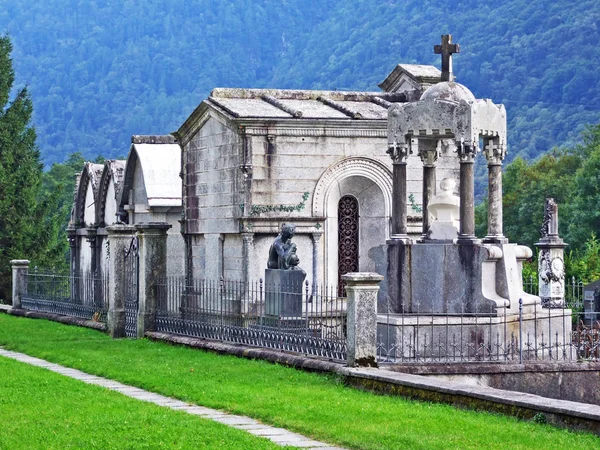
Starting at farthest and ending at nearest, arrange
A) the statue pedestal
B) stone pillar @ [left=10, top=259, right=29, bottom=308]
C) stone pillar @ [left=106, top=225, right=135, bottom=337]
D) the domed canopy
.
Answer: stone pillar @ [left=10, top=259, right=29, bottom=308]
stone pillar @ [left=106, top=225, right=135, bottom=337]
the statue pedestal
the domed canopy

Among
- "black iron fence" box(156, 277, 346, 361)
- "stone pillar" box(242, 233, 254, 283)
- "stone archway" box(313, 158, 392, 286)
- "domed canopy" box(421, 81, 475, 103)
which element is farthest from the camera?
"stone archway" box(313, 158, 392, 286)

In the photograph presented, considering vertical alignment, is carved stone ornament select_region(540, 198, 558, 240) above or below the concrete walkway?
above

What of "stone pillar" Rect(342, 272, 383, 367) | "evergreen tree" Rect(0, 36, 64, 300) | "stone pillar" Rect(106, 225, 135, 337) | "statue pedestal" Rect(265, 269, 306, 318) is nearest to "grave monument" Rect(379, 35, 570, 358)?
"stone pillar" Rect(342, 272, 383, 367)

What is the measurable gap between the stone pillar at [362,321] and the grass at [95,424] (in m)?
2.85

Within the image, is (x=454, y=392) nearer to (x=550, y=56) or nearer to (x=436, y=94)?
(x=436, y=94)

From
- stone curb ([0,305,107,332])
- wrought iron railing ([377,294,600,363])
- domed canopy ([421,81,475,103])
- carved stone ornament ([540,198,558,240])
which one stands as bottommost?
stone curb ([0,305,107,332])

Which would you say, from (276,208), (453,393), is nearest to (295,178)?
(276,208)

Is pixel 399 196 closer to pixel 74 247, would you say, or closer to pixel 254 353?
pixel 254 353

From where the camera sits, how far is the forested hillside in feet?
320

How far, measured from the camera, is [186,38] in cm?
15588

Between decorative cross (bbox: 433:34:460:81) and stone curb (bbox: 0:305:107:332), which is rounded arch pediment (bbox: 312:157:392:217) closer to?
stone curb (bbox: 0:305:107:332)

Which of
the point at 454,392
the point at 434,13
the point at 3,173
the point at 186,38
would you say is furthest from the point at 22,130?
the point at 186,38

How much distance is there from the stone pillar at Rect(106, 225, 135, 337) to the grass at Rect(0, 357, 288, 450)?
7.57 meters

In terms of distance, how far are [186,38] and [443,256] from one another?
467 ft
